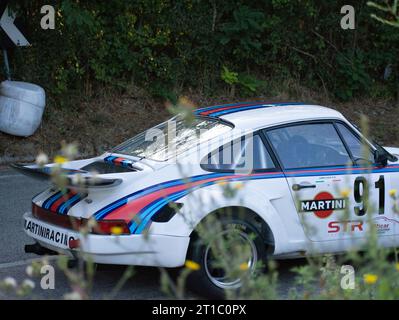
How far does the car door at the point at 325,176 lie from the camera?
6426 millimetres

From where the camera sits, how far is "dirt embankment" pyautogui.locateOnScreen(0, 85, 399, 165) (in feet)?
44.3

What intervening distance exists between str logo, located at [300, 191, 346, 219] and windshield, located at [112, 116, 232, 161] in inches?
35.1

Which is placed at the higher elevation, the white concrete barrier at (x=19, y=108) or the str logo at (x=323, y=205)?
the white concrete barrier at (x=19, y=108)

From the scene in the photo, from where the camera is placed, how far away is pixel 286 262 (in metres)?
7.20

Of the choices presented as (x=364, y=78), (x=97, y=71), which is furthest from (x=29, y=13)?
(x=364, y=78)

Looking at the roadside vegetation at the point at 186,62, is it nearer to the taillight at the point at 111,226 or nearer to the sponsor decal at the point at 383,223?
the taillight at the point at 111,226

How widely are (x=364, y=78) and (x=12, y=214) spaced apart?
10.1 meters

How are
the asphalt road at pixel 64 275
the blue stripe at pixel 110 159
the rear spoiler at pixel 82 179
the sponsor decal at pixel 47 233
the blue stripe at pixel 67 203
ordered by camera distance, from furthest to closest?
the blue stripe at pixel 110 159 < the asphalt road at pixel 64 275 < the blue stripe at pixel 67 203 < the sponsor decal at pixel 47 233 < the rear spoiler at pixel 82 179

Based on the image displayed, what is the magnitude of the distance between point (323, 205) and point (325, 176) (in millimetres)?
263

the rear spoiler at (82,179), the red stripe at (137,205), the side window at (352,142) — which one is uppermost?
the side window at (352,142)

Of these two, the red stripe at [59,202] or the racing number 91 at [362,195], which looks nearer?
the red stripe at [59,202]

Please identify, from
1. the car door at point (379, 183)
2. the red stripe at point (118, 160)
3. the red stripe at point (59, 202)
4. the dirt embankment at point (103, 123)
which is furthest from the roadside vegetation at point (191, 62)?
the car door at point (379, 183)

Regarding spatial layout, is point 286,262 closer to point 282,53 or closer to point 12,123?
point 12,123

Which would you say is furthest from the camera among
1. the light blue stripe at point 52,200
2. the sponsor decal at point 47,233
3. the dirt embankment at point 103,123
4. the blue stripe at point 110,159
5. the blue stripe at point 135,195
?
the dirt embankment at point 103,123
